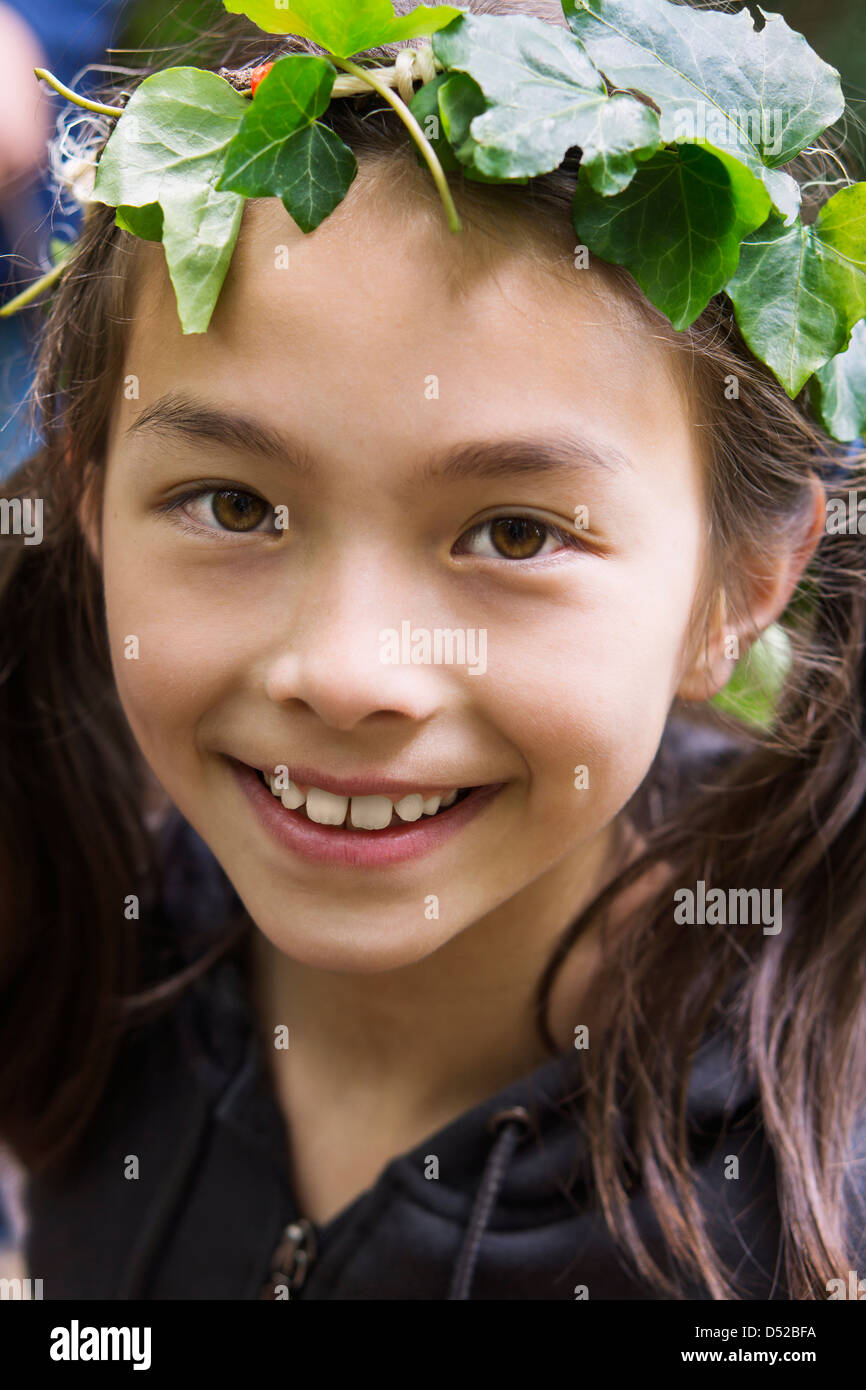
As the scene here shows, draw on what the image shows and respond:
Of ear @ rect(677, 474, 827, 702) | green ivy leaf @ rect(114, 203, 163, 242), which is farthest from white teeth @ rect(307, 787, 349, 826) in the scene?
green ivy leaf @ rect(114, 203, 163, 242)

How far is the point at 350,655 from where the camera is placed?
0.95 meters

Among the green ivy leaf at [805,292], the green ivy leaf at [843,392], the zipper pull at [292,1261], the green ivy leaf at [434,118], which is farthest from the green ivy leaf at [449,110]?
the zipper pull at [292,1261]

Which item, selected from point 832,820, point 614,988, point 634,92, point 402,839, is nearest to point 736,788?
point 832,820

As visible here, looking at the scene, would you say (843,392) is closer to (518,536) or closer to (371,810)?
(518,536)

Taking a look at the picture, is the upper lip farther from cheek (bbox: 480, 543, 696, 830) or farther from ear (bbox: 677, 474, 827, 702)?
ear (bbox: 677, 474, 827, 702)

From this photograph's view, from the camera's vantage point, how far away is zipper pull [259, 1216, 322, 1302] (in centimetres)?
128

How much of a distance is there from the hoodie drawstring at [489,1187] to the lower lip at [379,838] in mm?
321

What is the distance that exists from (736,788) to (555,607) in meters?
0.46

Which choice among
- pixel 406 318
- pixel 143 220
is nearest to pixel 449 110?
pixel 406 318

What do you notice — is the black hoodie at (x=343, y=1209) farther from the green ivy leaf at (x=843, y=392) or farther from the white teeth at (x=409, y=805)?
the green ivy leaf at (x=843, y=392)

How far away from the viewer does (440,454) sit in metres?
0.94

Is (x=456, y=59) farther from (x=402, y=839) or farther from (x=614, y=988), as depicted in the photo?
(x=614, y=988)

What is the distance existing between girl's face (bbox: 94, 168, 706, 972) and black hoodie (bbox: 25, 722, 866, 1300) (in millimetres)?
285

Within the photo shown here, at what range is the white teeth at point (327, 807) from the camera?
109 cm
